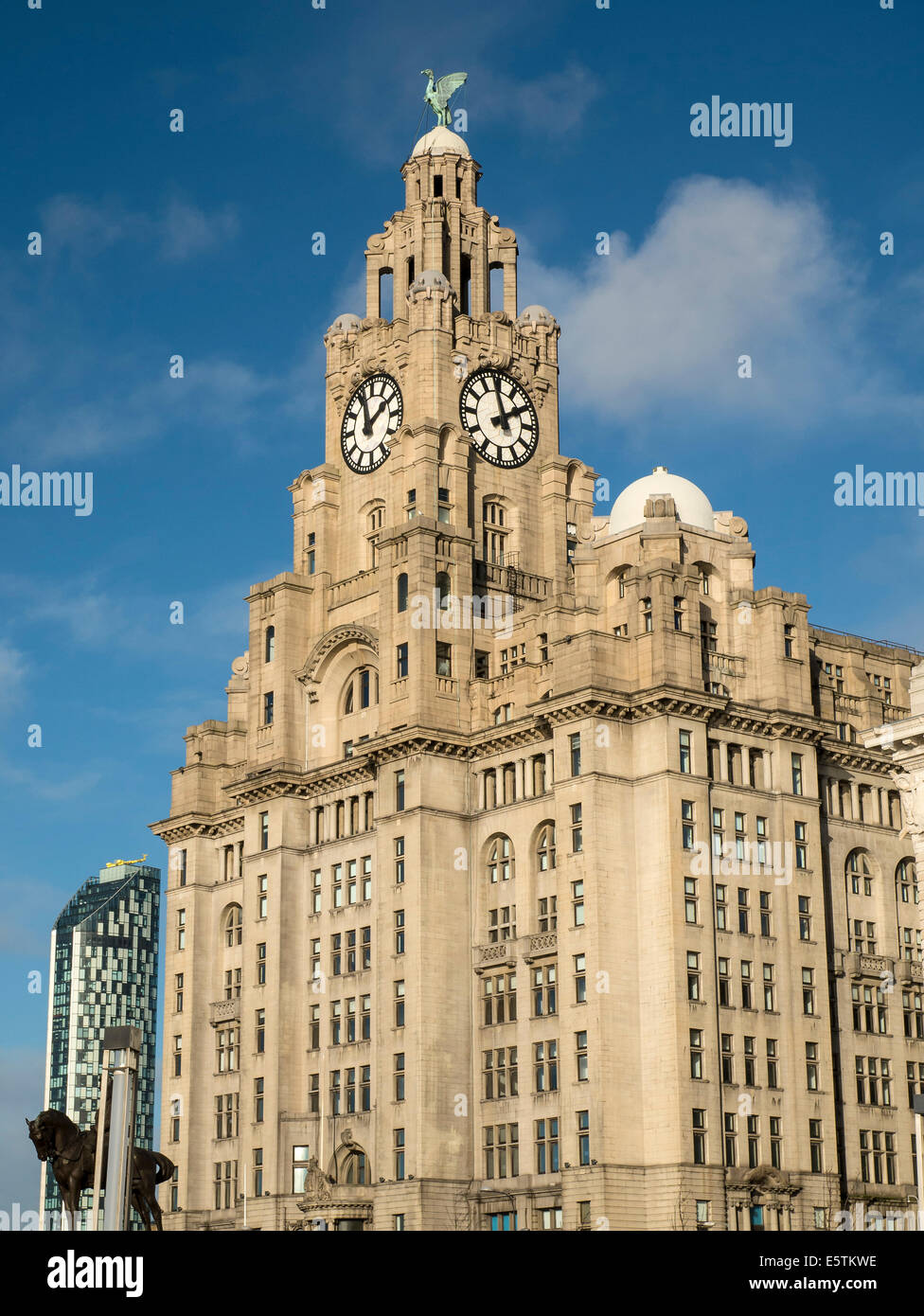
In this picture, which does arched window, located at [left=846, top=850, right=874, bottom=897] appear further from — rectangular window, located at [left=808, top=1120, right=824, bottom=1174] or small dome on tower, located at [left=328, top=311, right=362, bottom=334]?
small dome on tower, located at [left=328, top=311, right=362, bottom=334]

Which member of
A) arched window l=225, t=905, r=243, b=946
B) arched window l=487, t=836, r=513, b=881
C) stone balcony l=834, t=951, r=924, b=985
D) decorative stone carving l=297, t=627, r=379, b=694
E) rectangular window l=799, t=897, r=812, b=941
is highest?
decorative stone carving l=297, t=627, r=379, b=694

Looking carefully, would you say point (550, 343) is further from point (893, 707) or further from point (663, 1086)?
point (663, 1086)

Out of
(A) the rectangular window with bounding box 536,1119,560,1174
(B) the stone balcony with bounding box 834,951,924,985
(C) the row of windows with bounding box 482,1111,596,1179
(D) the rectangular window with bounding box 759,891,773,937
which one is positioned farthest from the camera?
(B) the stone balcony with bounding box 834,951,924,985

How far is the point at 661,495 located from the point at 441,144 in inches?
1402

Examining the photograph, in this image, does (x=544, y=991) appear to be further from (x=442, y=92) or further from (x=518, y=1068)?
(x=442, y=92)

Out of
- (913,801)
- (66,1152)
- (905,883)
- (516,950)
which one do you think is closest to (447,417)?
(516,950)

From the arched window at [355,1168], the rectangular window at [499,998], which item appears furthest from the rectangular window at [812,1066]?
the arched window at [355,1168]

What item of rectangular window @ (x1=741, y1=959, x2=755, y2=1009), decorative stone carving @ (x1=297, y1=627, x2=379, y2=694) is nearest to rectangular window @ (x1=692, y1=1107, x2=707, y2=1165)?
rectangular window @ (x1=741, y1=959, x2=755, y2=1009)

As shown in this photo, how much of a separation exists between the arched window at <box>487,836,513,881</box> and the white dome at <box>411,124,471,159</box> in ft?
170

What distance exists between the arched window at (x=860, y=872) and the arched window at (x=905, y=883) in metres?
1.99

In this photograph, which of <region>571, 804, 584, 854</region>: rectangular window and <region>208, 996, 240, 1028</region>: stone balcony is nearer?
<region>571, 804, 584, 854</region>: rectangular window

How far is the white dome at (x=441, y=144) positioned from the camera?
420 ft

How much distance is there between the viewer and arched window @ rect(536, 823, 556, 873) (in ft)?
331

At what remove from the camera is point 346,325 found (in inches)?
4951
